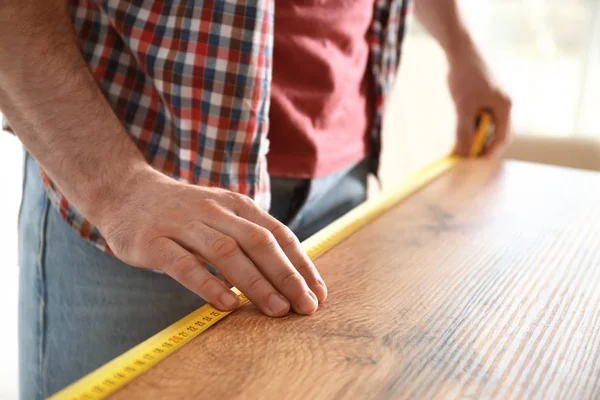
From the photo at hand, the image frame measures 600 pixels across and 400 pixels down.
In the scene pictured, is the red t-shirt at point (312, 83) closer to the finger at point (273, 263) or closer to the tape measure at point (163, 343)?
the tape measure at point (163, 343)

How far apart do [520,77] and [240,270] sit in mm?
2743

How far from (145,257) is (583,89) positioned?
2.70 metres

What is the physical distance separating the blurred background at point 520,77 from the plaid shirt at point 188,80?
61.7 inches

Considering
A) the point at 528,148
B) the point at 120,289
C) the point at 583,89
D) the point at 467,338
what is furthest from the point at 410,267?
the point at 583,89

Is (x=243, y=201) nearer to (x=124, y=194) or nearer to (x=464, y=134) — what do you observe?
(x=124, y=194)

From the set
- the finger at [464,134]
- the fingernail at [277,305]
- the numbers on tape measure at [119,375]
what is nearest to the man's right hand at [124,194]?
the fingernail at [277,305]

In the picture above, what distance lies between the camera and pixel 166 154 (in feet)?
2.94

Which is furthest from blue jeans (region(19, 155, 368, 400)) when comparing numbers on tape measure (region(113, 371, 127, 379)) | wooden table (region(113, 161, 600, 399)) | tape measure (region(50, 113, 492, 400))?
numbers on tape measure (region(113, 371, 127, 379))

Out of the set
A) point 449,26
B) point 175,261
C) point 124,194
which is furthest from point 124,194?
point 449,26

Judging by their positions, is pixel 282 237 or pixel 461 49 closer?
pixel 282 237

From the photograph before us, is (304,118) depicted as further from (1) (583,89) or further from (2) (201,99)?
(1) (583,89)

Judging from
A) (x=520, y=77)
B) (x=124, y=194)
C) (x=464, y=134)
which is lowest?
(x=520, y=77)

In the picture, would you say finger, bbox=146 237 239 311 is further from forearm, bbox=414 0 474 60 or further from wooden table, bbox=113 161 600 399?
forearm, bbox=414 0 474 60

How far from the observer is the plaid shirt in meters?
0.81
